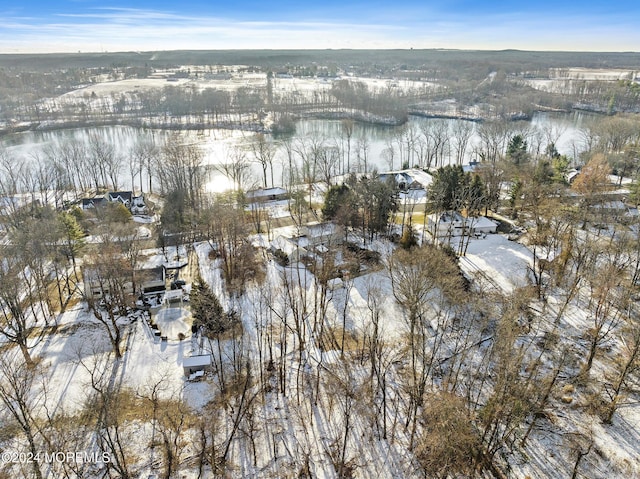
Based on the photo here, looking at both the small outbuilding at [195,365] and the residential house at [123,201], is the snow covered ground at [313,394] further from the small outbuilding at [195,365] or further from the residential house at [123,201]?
the residential house at [123,201]

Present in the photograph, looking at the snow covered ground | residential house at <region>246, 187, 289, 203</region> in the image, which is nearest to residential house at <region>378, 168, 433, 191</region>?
residential house at <region>246, 187, 289, 203</region>

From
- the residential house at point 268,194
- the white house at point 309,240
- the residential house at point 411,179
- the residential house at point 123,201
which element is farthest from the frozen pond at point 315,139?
the white house at point 309,240

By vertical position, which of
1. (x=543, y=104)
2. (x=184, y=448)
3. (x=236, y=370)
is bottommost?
(x=184, y=448)

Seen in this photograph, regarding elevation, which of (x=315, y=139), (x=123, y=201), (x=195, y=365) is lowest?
(x=195, y=365)

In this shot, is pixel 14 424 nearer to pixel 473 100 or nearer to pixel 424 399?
pixel 424 399

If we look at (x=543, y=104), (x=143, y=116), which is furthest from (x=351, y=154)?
(x=543, y=104)

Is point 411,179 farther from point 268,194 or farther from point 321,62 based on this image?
point 321,62

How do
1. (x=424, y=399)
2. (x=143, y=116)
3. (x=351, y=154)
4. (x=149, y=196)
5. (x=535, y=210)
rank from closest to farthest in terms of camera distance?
(x=424, y=399) < (x=535, y=210) < (x=149, y=196) < (x=351, y=154) < (x=143, y=116)

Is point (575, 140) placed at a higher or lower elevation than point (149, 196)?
higher

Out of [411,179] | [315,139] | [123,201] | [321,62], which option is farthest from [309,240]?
[321,62]
